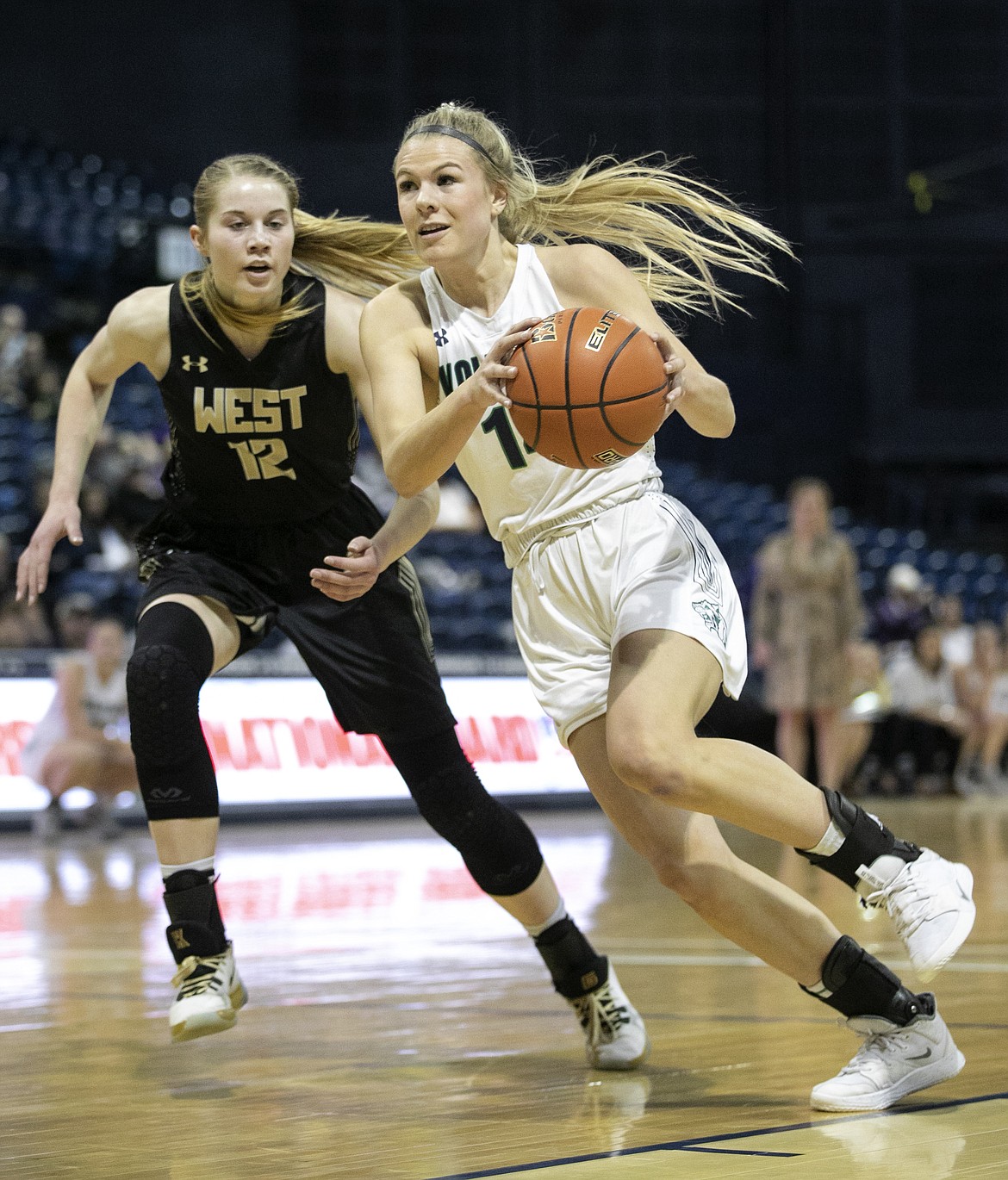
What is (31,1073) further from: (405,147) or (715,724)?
(715,724)

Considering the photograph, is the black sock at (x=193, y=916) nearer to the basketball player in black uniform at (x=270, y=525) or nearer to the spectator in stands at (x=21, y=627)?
the basketball player in black uniform at (x=270, y=525)

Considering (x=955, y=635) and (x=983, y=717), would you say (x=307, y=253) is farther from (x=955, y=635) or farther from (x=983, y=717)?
(x=955, y=635)

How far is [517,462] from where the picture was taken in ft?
10.9

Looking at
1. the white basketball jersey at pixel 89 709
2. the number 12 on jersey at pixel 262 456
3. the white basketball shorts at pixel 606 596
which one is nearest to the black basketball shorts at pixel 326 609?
the number 12 on jersey at pixel 262 456

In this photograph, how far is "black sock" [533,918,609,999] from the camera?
365 cm

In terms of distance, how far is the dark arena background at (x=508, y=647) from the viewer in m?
3.07

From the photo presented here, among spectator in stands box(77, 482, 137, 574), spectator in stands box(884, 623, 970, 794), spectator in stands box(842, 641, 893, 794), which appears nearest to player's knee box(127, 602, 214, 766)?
spectator in stands box(77, 482, 137, 574)

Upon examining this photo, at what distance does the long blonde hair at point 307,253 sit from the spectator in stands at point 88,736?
603cm

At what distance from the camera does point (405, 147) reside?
324 cm

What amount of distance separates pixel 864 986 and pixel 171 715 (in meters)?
1.47

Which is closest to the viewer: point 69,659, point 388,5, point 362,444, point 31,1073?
point 31,1073

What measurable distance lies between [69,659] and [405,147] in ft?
24.1

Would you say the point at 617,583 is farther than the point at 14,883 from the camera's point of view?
No

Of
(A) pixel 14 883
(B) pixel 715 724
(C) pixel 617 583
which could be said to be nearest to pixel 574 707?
(C) pixel 617 583
